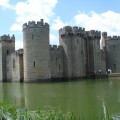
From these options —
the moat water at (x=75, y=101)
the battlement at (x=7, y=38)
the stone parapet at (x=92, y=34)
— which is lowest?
the moat water at (x=75, y=101)

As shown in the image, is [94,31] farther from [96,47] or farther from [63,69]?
[63,69]

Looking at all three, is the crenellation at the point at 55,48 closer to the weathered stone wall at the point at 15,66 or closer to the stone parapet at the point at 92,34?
the weathered stone wall at the point at 15,66

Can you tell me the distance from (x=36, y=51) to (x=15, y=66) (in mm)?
4948

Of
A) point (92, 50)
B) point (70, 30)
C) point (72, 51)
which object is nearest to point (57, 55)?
point (72, 51)

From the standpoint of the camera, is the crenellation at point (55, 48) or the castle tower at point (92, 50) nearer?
the crenellation at point (55, 48)

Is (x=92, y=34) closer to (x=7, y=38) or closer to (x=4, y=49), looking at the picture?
(x=7, y=38)

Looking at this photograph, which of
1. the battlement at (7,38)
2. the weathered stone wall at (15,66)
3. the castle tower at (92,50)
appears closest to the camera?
the weathered stone wall at (15,66)

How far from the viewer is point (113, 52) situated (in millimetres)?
39312

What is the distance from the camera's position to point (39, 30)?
29766mm

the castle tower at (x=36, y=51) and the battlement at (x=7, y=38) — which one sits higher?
the battlement at (x=7, y=38)

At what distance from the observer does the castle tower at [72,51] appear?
33594 mm

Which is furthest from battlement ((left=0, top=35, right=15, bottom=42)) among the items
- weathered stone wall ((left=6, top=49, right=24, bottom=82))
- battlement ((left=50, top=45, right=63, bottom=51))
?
battlement ((left=50, top=45, right=63, bottom=51))

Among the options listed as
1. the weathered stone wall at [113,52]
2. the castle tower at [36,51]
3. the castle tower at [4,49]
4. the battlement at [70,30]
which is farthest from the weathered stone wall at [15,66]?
the weathered stone wall at [113,52]

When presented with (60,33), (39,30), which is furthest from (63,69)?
(39,30)
